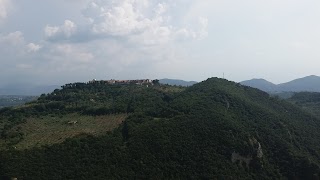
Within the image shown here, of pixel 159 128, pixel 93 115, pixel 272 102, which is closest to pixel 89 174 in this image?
pixel 159 128

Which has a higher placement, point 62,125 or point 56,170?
point 62,125

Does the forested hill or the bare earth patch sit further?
the bare earth patch

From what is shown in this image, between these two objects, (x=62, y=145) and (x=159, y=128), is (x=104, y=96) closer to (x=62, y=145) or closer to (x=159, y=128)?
(x=159, y=128)

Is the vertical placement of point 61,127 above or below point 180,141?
above

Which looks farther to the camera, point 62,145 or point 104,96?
point 104,96

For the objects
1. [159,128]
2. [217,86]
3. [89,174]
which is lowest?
[89,174]

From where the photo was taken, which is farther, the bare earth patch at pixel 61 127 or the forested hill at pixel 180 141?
the bare earth patch at pixel 61 127

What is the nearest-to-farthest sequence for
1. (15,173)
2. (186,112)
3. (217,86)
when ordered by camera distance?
(15,173)
(186,112)
(217,86)

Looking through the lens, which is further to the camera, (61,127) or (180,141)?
(61,127)
